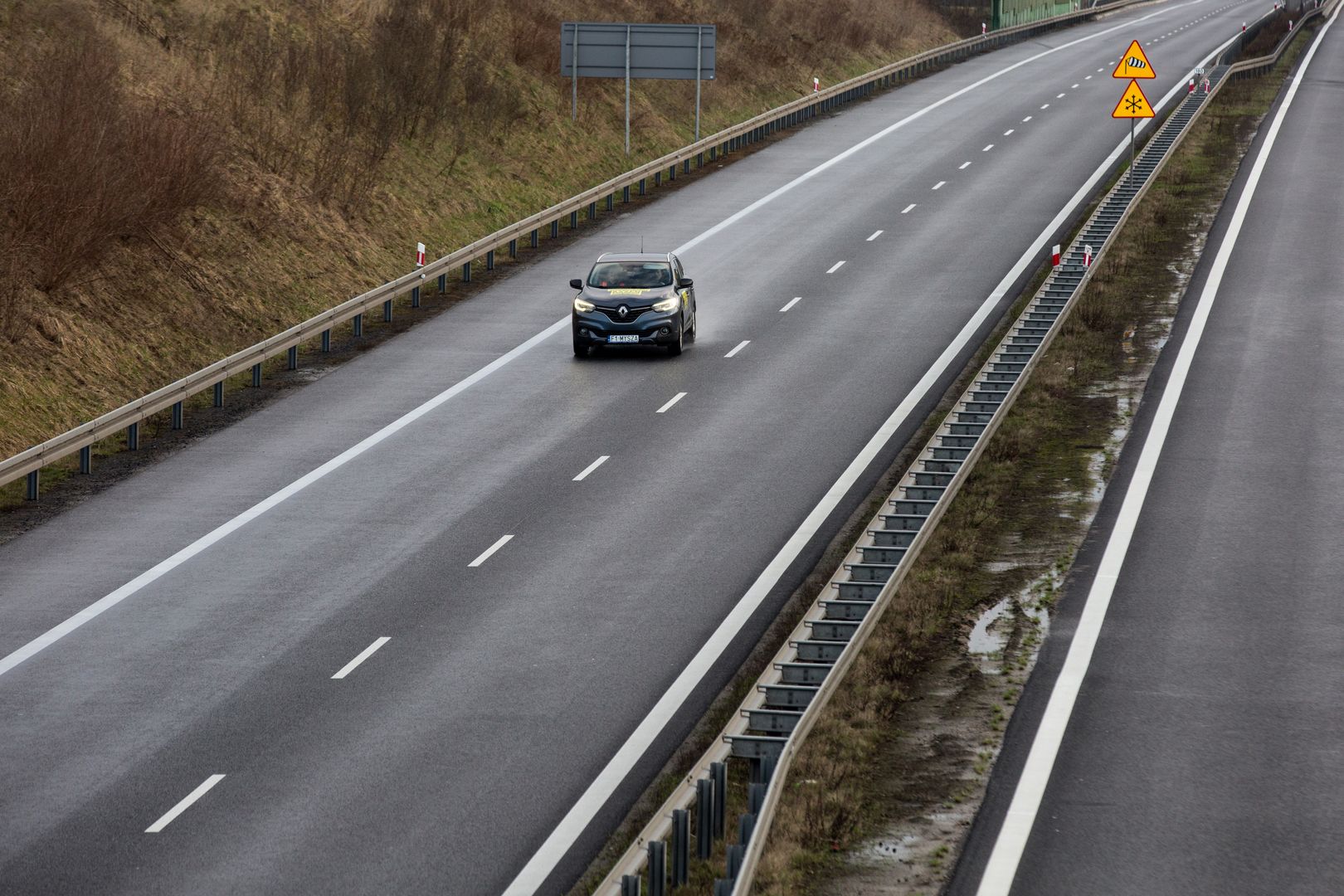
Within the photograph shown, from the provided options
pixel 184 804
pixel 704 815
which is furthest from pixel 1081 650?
pixel 184 804

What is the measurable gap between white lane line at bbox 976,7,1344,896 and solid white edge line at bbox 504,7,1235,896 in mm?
2976

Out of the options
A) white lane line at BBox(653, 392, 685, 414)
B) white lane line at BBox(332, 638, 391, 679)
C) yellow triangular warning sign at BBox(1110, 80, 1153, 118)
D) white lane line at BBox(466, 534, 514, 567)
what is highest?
yellow triangular warning sign at BBox(1110, 80, 1153, 118)

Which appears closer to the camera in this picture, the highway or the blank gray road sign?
the highway

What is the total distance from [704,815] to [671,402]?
14.3m

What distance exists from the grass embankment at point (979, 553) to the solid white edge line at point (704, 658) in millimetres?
1326

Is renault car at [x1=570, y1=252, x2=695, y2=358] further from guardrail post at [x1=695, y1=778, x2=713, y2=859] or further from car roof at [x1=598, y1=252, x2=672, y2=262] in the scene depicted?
guardrail post at [x1=695, y1=778, x2=713, y2=859]

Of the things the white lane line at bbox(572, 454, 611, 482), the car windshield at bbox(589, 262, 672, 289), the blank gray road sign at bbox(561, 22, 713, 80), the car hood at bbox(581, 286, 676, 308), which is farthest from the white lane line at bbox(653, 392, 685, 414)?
the blank gray road sign at bbox(561, 22, 713, 80)

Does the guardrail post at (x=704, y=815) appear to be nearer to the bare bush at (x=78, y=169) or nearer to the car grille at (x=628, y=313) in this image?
the bare bush at (x=78, y=169)

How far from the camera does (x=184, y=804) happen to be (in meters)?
13.3

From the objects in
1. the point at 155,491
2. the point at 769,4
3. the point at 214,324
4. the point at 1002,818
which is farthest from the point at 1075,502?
the point at 769,4

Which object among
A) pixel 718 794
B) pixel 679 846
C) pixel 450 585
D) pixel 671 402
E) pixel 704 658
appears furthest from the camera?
pixel 671 402

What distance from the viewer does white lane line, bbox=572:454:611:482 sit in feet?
73.6

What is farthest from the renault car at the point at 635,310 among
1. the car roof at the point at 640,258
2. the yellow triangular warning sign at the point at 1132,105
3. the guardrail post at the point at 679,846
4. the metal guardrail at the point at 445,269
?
the guardrail post at the point at 679,846

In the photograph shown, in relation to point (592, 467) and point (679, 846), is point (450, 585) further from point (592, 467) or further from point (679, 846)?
point (679, 846)
